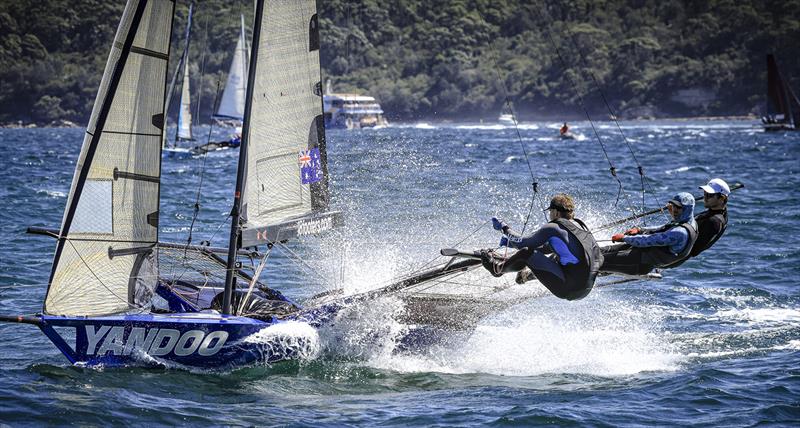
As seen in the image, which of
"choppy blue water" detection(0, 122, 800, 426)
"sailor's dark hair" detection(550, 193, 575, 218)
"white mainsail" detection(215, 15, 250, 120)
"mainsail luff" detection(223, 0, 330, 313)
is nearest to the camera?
"choppy blue water" detection(0, 122, 800, 426)

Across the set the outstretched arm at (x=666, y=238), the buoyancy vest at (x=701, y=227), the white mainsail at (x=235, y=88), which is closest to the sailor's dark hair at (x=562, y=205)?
the outstretched arm at (x=666, y=238)

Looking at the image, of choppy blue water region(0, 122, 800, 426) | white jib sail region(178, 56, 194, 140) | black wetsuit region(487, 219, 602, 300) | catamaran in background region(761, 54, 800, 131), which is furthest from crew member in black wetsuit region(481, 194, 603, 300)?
catamaran in background region(761, 54, 800, 131)

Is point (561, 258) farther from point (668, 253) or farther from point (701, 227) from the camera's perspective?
point (701, 227)

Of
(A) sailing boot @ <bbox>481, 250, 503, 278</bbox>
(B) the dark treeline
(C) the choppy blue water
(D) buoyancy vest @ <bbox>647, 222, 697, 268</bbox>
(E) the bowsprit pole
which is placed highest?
(B) the dark treeline

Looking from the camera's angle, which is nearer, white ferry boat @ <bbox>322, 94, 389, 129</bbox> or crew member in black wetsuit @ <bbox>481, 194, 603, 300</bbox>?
crew member in black wetsuit @ <bbox>481, 194, 603, 300</bbox>

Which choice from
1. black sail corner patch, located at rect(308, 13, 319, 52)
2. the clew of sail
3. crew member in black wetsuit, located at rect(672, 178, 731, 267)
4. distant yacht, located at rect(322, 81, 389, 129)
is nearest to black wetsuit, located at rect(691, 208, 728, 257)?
crew member in black wetsuit, located at rect(672, 178, 731, 267)

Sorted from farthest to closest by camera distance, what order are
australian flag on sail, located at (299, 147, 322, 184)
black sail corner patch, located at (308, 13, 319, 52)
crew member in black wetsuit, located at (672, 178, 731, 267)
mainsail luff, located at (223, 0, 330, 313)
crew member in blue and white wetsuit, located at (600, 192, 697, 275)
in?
australian flag on sail, located at (299, 147, 322, 184) < black sail corner patch, located at (308, 13, 319, 52) < crew member in black wetsuit, located at (672, 178, 731, 267) < mainsail luff, located at (223, 0, 330, 313) < crew member in blue and white wetsuit, located at (600, 192, 697, 275)

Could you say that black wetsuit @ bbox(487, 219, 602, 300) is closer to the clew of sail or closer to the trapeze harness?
the trapeze harness

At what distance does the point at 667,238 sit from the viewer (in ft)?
33.2

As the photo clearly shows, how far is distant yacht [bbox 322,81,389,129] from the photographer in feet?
375

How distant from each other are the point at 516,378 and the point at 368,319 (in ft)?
5.39

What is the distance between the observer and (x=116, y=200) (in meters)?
9.98

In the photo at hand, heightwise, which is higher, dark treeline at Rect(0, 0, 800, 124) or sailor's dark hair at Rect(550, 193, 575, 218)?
dark treeline at Rect(0, 0, 800, 124)

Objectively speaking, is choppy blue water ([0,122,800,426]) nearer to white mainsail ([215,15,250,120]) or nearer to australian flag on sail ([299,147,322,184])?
australian flag on sail ([299,147,322,184])
